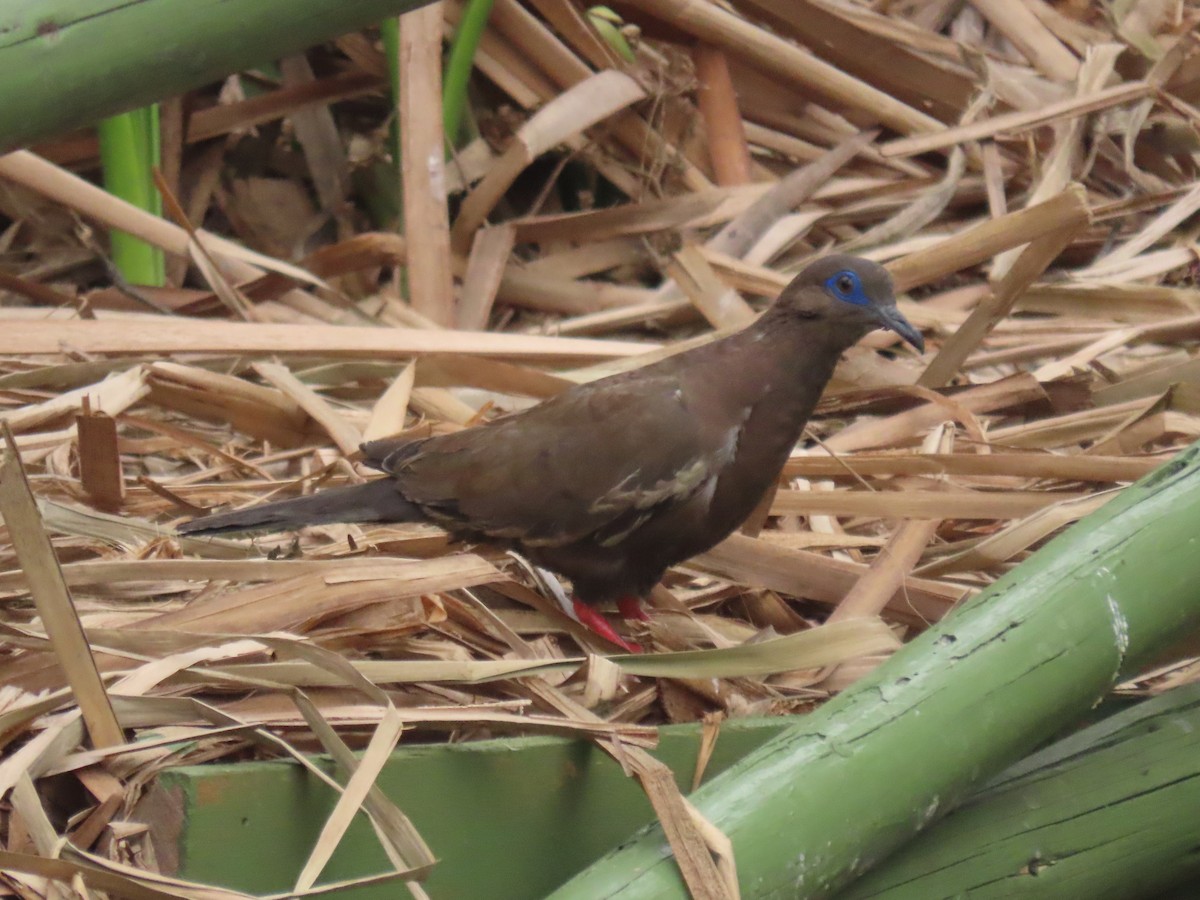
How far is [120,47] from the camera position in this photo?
113cm

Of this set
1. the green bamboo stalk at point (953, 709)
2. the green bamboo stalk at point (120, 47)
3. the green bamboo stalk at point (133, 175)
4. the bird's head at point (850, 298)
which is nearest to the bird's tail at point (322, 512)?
the bird's head at point (850, 298)

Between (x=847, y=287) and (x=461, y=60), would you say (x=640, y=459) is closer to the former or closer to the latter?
(x=847, y=287)

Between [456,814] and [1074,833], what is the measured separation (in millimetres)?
771

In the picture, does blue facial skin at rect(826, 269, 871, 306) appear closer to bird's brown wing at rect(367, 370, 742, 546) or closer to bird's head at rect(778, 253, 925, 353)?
bird's head at rect(778, 253, 925, 353)

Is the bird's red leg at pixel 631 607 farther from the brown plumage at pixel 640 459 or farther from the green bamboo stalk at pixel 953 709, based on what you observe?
the green bamboo stalk at pixel 953 709

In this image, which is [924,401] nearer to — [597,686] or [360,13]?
[597,686]

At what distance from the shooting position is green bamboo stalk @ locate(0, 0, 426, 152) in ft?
3.62

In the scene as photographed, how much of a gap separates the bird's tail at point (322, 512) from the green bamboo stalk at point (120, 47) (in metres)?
1.21

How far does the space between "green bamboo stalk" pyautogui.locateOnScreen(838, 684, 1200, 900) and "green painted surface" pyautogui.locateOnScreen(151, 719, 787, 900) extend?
33 centimetres

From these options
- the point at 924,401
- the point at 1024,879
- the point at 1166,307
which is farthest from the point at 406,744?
the point at 1166,307

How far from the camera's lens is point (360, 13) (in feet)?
4.00

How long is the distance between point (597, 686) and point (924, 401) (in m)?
1.43

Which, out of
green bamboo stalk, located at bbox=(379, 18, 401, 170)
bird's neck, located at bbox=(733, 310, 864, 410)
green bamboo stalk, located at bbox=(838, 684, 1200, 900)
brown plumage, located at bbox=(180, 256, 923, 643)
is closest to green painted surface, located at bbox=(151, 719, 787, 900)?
green bamboo stalk, located at bbox=(838, 684, 1200, 900)

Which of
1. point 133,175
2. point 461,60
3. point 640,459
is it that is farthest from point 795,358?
point 133,175
